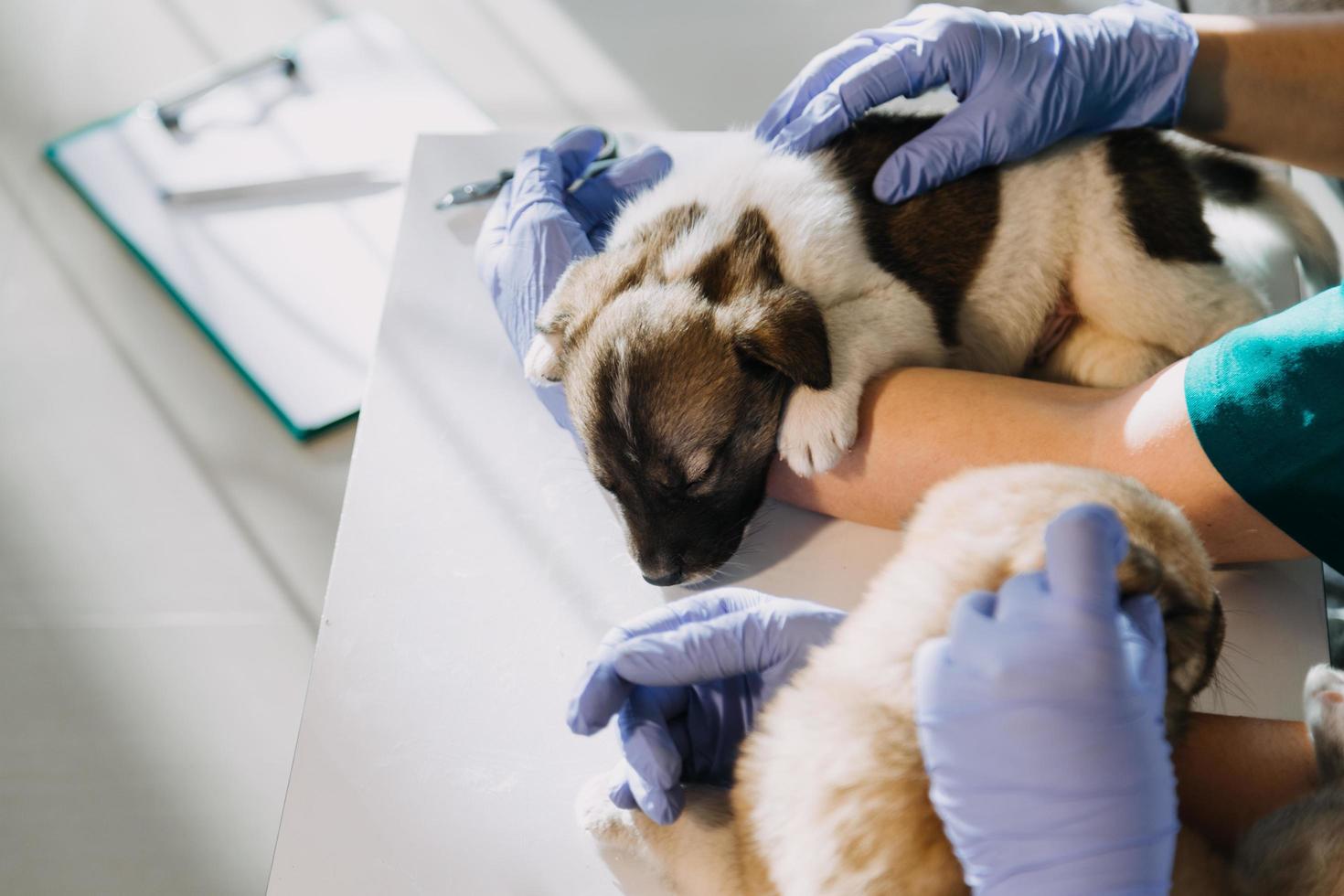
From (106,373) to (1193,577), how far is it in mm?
2858

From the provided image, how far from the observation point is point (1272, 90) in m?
2.18

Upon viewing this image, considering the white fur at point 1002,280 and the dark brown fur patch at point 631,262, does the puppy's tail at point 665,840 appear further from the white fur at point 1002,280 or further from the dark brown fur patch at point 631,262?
the dark brown fur patch at point 631,262

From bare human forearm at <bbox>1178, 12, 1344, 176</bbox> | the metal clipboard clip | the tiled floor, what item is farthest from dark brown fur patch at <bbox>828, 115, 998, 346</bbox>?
the metal clipboard clip

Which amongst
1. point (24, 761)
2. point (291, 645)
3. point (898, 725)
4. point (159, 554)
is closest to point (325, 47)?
point (159, 554)

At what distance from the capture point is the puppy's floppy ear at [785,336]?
5.41 feet

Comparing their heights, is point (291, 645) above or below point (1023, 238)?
below

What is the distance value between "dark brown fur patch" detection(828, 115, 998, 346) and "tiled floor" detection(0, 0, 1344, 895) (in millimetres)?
1518

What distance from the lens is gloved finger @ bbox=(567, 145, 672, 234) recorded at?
7.60 ft

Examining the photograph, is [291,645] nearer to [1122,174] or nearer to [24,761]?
[24,761]

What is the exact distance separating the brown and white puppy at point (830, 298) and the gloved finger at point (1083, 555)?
0.69 m

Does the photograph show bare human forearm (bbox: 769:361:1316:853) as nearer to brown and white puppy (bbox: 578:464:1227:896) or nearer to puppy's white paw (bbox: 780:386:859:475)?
puppy's white paw (bbox: 780:386:859:475)

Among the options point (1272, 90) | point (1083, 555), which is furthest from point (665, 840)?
point (1272, 90)

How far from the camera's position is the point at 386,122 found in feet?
10.5

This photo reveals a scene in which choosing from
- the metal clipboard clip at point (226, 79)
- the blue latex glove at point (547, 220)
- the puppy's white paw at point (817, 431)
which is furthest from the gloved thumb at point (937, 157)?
the metal clipboard clip at point (226, 79)
